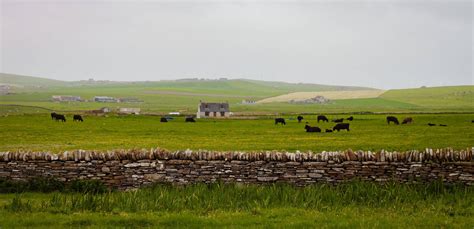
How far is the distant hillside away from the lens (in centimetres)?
15000

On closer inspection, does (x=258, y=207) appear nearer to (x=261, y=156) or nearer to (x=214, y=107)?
(x=261, y=156)

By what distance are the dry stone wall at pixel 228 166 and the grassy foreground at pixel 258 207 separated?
57 cm

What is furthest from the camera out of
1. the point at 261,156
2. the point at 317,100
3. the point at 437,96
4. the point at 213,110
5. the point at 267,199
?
the point at 317,100

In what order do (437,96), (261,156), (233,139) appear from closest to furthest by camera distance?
1. (261,156)
2. (233,139)
3. (437,96)

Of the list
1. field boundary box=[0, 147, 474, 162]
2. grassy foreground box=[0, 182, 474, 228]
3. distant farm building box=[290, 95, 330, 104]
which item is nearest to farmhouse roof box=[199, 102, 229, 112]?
distant farm building box=[290, 95, 330, 104]

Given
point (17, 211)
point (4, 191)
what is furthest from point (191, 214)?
point (4, 191)

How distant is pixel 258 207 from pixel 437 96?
175m

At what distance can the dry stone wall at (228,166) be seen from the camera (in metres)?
13.8

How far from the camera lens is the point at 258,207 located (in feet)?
36.5

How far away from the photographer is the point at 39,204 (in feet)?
37.2

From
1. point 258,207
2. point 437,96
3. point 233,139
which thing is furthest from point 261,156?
point 437,96

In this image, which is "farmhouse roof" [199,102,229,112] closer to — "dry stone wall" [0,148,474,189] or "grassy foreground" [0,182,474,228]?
"dry stone wall" [0,148,474,189]

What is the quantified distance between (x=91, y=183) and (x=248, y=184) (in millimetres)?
4177

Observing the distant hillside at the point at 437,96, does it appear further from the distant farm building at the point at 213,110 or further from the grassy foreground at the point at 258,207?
the grassy foreground at the point at 258,207
